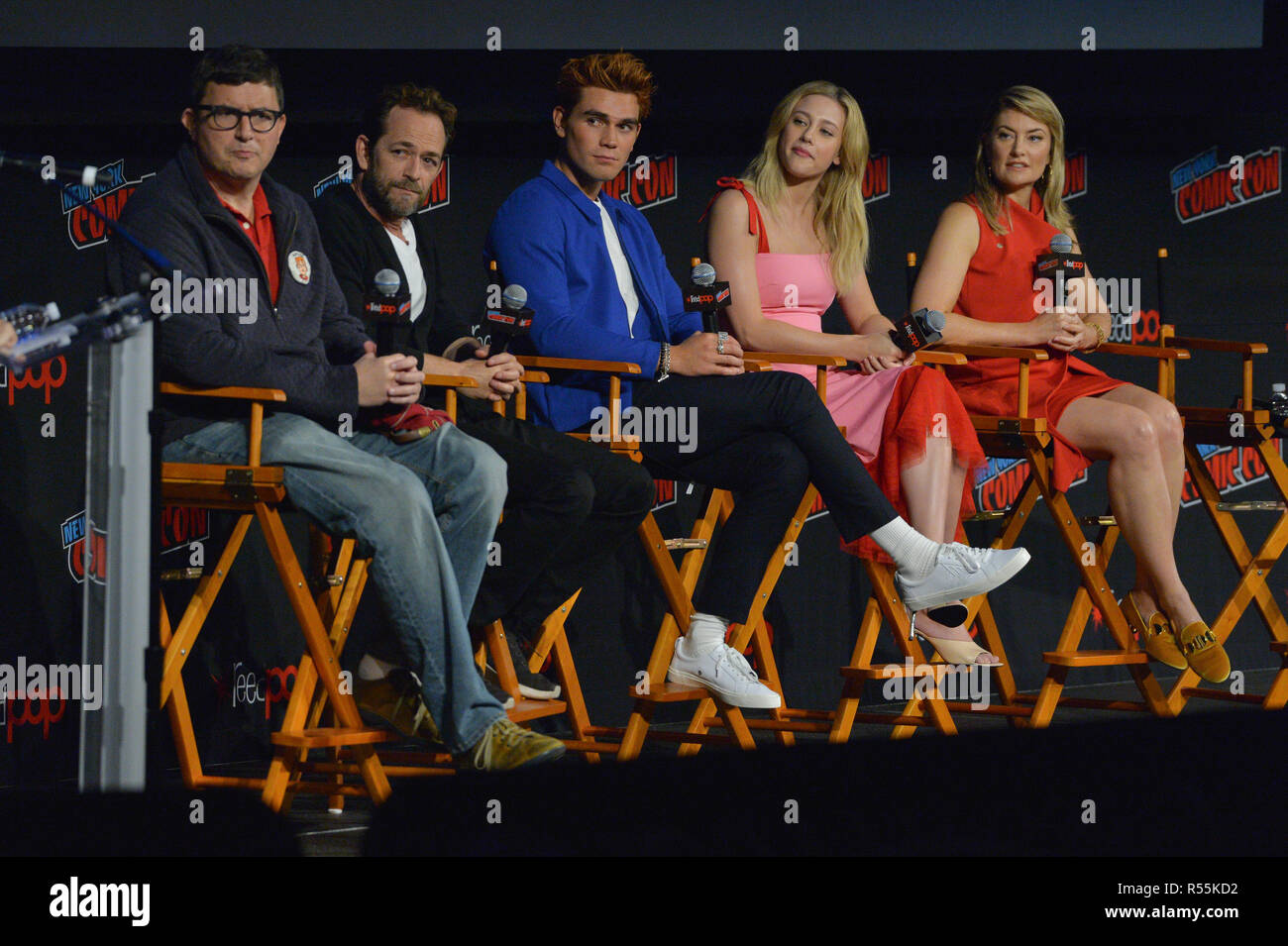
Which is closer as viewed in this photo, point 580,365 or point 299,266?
point 299,266

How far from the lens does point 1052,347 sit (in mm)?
4180

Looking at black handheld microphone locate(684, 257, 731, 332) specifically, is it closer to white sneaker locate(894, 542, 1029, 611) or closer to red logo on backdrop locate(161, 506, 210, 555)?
white sneaker locate(894, 542, 1029, 611)

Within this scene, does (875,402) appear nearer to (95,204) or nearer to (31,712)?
(95,204)

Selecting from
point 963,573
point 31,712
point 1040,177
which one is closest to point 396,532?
point 963,573

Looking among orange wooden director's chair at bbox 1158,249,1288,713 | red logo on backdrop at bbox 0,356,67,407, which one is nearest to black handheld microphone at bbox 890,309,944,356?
orange wooden director's chair at bbox 1158,249,1288,713

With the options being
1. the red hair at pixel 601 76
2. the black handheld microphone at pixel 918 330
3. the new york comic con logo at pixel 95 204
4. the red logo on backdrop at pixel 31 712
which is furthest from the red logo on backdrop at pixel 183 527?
the black handheld microphone at pixel 918 330

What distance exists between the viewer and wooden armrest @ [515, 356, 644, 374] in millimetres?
3510

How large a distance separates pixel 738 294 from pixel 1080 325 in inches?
36.1

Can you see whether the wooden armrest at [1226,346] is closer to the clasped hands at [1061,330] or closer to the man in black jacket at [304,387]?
the clasped hands at [1061,330]

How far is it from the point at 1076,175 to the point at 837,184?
1.57 m

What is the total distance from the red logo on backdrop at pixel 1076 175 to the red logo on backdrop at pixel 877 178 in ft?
2.21
